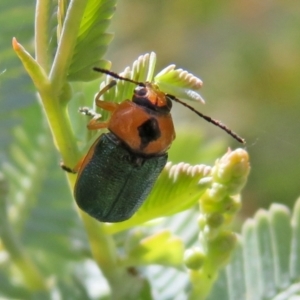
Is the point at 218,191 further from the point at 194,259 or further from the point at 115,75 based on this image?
the point at 115,75

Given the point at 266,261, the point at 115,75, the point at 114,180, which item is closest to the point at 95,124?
the point at 115,75

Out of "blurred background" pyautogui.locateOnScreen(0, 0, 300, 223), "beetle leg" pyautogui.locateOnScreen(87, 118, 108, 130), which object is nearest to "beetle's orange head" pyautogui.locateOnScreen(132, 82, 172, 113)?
"beetle leg" pyautogui.locateOnScreen(87, 118, 108, 130)

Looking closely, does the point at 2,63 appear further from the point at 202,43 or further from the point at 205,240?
the point at 202,43

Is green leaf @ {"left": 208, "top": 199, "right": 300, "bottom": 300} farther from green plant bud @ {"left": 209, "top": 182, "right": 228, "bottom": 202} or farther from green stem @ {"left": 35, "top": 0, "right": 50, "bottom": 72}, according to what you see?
green stem @ {"left": 35, "top": 0, "right": 50, "bottom": 72}

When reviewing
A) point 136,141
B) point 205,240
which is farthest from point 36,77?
point 136,141

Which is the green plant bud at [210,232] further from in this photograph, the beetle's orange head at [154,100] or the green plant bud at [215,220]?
the beetle's orange head at [154,100]

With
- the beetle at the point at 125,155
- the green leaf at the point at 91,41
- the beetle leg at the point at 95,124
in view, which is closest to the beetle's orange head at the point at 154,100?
the beetle at the point at 125,155
